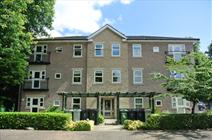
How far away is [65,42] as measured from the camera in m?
34.4

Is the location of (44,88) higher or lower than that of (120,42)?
lower

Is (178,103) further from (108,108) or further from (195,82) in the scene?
(195,82)

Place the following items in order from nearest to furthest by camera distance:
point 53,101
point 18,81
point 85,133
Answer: point 85,133 < point 18,81 < point 53,101

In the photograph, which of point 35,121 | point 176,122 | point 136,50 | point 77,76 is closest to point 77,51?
point 77,76

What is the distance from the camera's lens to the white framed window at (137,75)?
33312 millimetres

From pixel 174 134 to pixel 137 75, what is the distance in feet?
50.9

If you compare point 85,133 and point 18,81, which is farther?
point 18,81

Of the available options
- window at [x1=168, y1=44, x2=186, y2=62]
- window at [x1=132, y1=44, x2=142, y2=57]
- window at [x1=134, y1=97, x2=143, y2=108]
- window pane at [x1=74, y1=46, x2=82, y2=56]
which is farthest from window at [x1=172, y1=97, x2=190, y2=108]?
window pane at [x1=74, y1=46, x2=82, y2=56]

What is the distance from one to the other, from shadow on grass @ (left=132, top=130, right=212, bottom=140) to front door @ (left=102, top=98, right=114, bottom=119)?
1335cm

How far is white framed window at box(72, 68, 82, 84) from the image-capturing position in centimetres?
3353

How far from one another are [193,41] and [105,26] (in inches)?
379

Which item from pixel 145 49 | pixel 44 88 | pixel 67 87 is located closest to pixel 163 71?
A: pixel 145 49

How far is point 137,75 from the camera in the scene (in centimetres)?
3347

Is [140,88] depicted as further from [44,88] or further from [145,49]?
[44,88]
